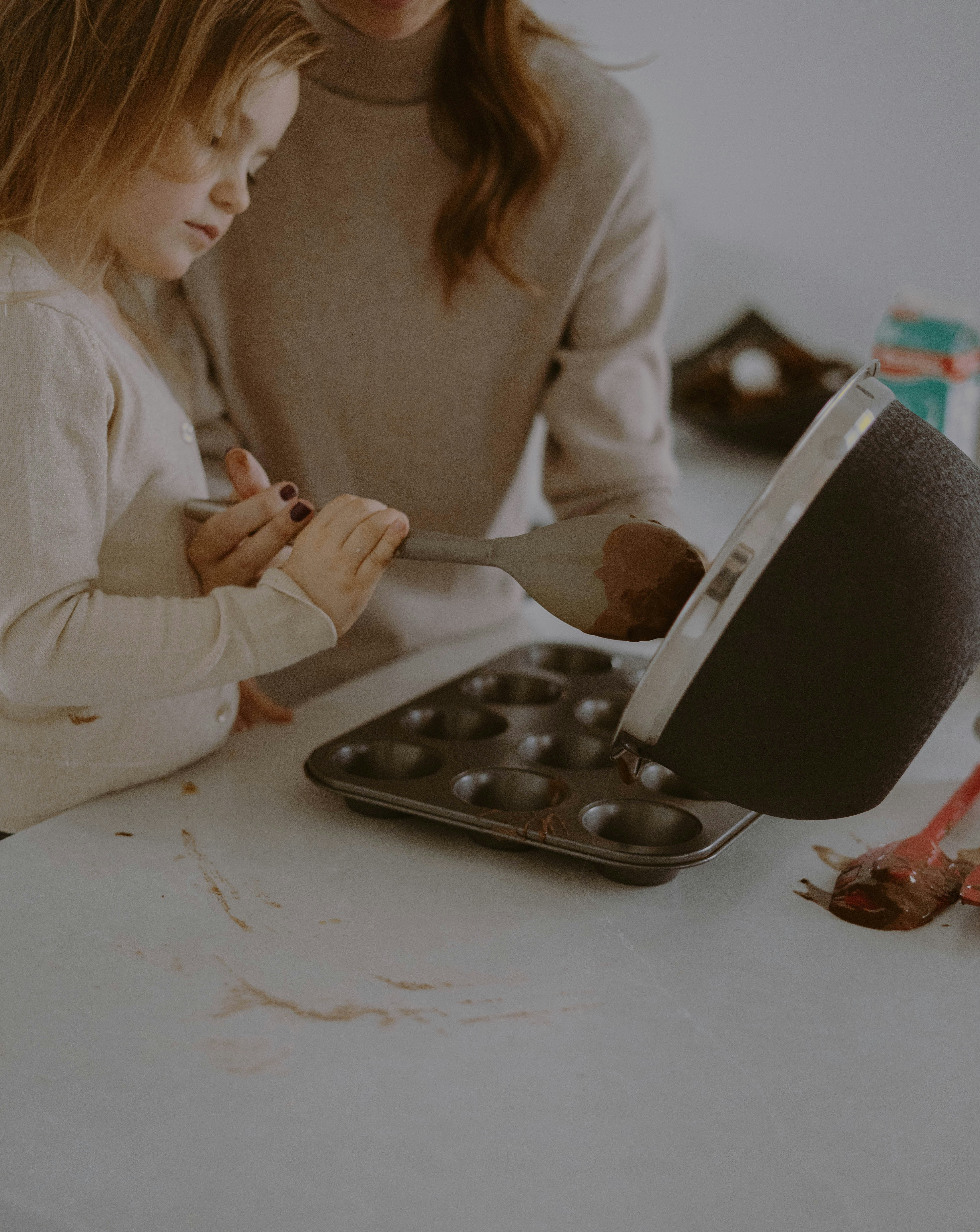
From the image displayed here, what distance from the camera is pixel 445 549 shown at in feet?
2.43

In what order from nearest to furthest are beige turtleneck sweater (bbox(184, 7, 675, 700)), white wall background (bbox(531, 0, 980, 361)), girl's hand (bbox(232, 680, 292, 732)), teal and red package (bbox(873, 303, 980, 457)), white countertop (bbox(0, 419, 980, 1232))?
white countertop (bbox(0, 419, 980, 1232)), girl's hand (bbox(232, 680, 292, 732)), beige turtleneck sweater (bbox(184, 7, 675, 700)), teal and red package (bbox(873, 303, 980, 457)), white wall background (bbox(531, 0, 980, 361))

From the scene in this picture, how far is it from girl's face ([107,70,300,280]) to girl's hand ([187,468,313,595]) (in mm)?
173

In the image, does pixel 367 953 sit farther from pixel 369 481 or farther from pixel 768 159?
pixel 768 159

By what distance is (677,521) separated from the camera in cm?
112

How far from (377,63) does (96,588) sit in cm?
60

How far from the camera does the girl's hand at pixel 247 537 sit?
0.83 meters

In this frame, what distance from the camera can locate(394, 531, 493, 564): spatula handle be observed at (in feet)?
2.41

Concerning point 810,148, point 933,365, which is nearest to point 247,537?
point 933,365

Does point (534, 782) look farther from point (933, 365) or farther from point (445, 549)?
point (933, 365)

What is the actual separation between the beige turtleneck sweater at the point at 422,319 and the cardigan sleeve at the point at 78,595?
0.44m

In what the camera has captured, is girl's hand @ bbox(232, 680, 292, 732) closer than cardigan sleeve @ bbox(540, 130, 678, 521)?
Yes

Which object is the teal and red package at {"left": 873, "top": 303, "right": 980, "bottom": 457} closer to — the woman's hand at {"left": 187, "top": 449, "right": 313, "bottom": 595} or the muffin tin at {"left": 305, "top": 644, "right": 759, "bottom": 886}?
the muffin tin at {"left": 305, "top": 644, "right": 759, "bottom": 886}

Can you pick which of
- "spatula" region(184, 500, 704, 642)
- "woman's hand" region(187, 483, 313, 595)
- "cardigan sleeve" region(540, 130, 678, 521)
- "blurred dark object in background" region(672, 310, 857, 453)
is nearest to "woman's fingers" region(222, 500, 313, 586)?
"woman's hand" region(187, 483, 313, 595)

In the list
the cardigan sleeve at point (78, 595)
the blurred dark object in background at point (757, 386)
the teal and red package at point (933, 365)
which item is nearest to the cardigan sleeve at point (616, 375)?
the teal and red package at point (933, 365)
